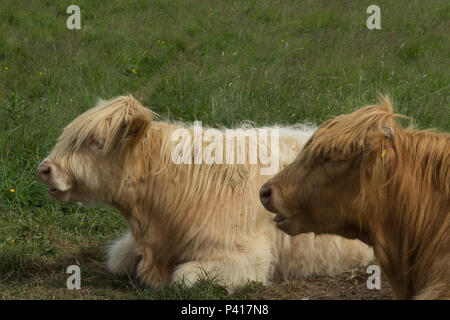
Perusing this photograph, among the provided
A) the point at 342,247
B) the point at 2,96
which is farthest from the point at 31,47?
the point at 342,247

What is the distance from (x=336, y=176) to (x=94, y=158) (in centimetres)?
181

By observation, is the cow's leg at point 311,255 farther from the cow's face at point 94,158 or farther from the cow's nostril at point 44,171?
the cow's nostril at point 44,171

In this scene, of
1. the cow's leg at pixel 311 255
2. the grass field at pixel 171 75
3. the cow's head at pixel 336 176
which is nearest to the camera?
the cow's head at pixel 336 176

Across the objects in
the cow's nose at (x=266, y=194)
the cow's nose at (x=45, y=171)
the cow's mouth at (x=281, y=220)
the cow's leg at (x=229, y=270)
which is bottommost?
the cow's leg at (x=229, y=270)

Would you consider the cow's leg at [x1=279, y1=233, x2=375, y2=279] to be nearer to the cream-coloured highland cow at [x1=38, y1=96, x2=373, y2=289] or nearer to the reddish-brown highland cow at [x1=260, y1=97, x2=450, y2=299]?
the cream-coloured highland cow at [x1=38, y1=96, x2=373, y2=289]

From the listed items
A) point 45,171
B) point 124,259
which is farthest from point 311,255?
point 45,171

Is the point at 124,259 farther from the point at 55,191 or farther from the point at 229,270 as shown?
the point at 229,270

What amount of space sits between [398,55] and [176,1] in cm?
394

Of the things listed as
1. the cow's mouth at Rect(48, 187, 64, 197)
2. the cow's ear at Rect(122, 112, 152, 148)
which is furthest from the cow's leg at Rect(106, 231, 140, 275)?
the cow's ear at Rect(122, 112, 152, 148)

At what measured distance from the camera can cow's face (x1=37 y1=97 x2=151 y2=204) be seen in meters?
4.66

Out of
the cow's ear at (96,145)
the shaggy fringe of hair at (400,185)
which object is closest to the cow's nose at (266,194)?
the shaggy fringe of hair at (400,185)

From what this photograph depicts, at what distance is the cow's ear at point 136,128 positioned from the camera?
15.4 feet

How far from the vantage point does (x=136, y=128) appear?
4.72m

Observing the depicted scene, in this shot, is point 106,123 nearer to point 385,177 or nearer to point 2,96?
point 385,177
